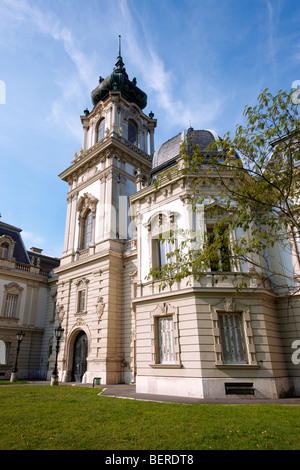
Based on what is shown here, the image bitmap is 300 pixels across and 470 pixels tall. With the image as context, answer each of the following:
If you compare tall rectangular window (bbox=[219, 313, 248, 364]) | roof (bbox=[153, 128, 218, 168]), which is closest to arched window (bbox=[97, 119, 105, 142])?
roof (bbox=[153, 128, 218, 168])

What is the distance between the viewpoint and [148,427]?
7223 millimetres

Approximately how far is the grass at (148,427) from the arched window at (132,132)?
2875cm

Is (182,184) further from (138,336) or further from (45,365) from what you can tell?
(45,365)

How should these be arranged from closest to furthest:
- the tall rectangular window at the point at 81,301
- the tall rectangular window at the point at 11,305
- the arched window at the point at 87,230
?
the tall rectangular window at the point at 81,301, the arched window at the point at 87,230, the tall rectangular window at the point at 11,305

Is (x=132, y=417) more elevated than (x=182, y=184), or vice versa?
(x=182, y=184)

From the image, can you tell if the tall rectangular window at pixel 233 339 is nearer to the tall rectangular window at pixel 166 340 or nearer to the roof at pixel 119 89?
the tall rectangular window at pixel 166 340

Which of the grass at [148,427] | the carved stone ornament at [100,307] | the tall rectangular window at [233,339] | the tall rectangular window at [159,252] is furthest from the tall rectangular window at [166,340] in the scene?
the carved stone ornament at [100,307]

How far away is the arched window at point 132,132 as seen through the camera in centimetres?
3381

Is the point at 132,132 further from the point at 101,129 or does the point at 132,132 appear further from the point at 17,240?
the point at 17,240

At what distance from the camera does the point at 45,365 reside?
29.8 meters

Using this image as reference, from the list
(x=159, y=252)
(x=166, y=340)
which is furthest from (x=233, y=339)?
(x=159, y=252)

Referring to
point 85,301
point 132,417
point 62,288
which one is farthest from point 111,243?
point 132,417

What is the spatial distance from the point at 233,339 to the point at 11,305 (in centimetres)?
2534
